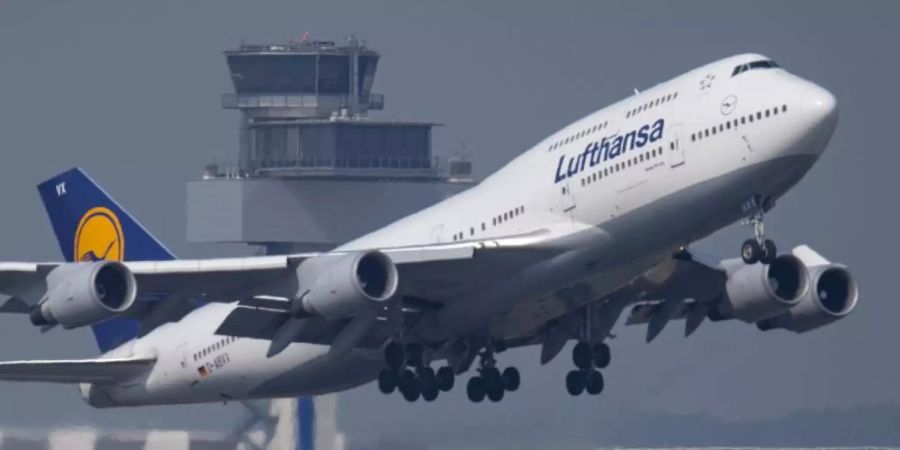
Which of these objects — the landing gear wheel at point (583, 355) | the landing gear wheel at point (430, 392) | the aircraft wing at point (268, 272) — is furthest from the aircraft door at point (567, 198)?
the landing gear wheel at point (430, 392)

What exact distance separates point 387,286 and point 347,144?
6371 cm

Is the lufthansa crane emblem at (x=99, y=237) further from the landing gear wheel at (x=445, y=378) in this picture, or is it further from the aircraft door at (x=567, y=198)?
the aircraft door at (x=567, y=198)

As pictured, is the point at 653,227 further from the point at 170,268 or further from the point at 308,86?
the point at 308,86

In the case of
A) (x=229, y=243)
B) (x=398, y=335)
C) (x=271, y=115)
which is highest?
(x=271, y=115)

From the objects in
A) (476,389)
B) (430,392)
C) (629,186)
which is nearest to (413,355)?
(430,392)

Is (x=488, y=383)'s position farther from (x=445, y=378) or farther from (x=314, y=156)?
(x=314, y=156)

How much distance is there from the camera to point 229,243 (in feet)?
353

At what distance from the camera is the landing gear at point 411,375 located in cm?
5331

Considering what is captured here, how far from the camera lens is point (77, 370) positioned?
5769 centimetres

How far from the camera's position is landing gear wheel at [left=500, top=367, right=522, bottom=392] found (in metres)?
56.0

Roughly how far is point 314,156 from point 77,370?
185 ft

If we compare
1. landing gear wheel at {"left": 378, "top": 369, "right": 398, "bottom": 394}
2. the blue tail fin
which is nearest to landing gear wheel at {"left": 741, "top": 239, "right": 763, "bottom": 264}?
landing gear wheel at {"left": 378, "top": 369, "right": 398, "bottom": 394}

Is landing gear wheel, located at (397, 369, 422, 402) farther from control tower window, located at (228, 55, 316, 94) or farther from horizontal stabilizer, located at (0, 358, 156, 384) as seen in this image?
control tower window, located at (228, 55, 316, 94)

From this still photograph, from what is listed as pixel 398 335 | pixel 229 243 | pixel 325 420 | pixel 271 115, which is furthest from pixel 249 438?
pixel 271 115
